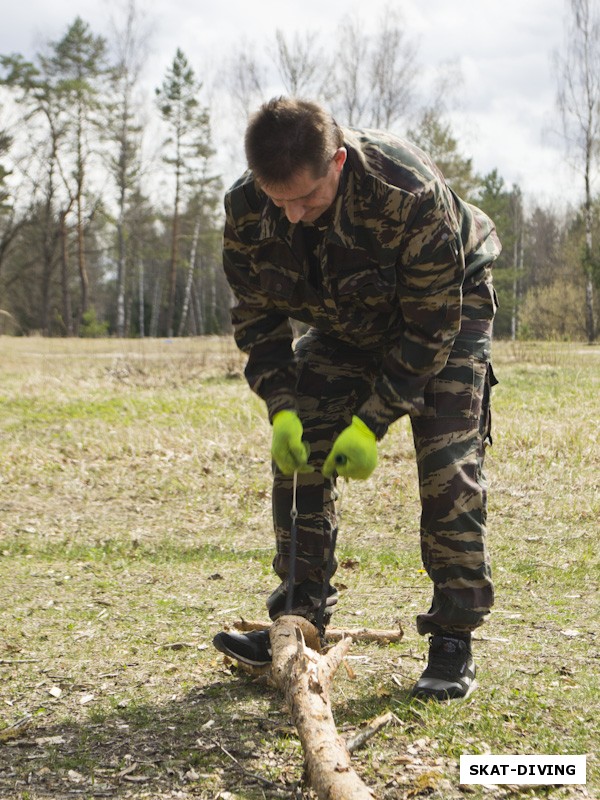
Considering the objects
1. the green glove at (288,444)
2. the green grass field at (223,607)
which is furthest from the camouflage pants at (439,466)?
the green grass field at (223,607)

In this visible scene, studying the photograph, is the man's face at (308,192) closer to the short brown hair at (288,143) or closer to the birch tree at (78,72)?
the short brown hair at (288,143)

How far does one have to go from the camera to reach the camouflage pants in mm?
2703

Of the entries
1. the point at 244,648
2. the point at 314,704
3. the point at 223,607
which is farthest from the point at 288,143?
the point at 223,607

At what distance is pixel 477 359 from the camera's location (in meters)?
2.83

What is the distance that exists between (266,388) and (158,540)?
2861 millimetres

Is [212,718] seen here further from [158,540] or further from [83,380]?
[83,380]

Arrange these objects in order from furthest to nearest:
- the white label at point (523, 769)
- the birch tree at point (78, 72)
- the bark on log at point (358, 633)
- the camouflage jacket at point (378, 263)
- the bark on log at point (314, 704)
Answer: the birch tree at point (78, 72) < the bark on log at point (358, 633) < the camouflage jacket at point (378, 263) < the white label at point (523, 769) < the bark on log at point (314, 704)

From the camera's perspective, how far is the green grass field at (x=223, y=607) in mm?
2377

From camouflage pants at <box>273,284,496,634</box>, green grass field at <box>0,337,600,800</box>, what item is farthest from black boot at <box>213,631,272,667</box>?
camouflage pants at <box>273,284,496,634</box>

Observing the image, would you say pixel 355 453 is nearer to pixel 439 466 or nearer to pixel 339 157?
pixel 439 466

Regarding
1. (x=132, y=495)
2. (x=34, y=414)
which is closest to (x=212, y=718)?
(x=132, y=495)

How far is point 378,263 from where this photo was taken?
8.82 feet

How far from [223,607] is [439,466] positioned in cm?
166

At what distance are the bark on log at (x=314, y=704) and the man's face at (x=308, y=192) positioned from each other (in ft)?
4.18
